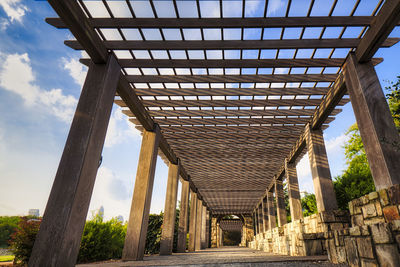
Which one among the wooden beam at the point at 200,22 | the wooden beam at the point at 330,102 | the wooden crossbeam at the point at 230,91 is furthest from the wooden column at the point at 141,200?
the wooden beam at the point at 330,102

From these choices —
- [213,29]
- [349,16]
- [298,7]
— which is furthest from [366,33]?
[213,29]

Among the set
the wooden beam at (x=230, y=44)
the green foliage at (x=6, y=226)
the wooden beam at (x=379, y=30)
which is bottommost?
the green foliage at (x=6, y=226)

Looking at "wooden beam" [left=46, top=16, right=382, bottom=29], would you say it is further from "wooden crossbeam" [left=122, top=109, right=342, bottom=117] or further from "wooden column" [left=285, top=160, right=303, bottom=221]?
"wooden column" [left=285, top=160, right=303, bottom=221]

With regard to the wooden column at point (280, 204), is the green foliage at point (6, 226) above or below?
below

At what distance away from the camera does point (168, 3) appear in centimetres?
470

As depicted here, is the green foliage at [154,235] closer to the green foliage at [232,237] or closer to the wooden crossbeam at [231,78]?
the wooden crossbeam at [231,78]

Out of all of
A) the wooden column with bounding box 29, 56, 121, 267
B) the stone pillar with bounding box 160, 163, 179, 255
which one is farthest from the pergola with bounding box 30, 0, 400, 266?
the stone pillar with bounding box 160, 163, 179, 255

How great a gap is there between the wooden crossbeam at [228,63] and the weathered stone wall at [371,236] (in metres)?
3.52

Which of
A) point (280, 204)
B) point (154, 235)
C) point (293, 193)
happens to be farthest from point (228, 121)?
point (154, 235)

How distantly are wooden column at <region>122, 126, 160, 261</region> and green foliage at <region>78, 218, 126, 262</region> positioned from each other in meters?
Result: 1.20

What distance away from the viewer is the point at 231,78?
645 centimetres

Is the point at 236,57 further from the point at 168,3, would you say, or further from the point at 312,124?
the point at 312,124

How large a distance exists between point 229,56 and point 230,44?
403mm

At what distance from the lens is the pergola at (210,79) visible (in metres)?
4.32
